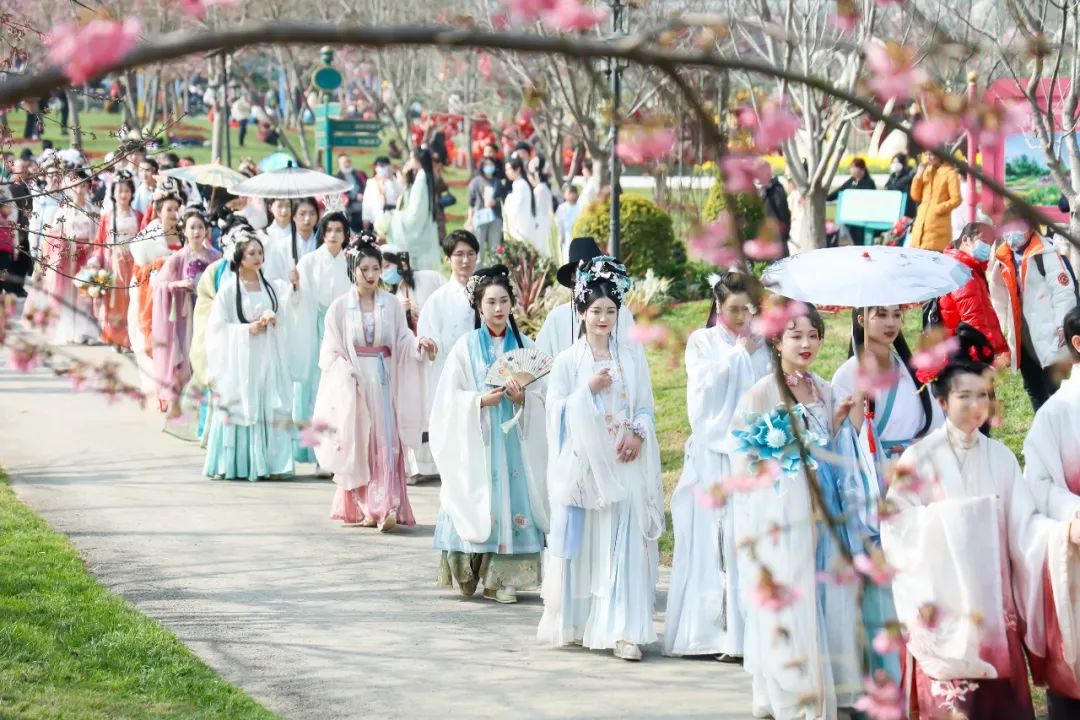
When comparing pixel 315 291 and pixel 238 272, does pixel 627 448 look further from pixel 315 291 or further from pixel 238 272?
pixel 315 291

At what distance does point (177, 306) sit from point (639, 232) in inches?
237

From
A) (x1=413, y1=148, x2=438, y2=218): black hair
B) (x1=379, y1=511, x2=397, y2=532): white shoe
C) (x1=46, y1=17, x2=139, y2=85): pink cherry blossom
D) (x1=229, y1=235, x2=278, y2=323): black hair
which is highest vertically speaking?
(x1=413, y1=148, x2=438, y2=218): black hair

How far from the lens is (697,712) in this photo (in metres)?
6.74

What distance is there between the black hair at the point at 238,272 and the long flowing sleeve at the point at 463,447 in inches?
133

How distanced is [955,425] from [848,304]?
0.60m

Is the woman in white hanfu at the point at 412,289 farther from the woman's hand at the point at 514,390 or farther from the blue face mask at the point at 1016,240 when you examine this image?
the blue face mask at the point at 1016,240

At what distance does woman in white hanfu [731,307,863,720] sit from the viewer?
6496mm

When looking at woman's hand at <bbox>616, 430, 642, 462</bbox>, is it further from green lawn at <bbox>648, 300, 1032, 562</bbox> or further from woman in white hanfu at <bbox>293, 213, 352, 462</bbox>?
woman in white hanfu at <bbox>293, 213, 352, 462</bbox>

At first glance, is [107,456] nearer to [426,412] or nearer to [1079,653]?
[426,412]

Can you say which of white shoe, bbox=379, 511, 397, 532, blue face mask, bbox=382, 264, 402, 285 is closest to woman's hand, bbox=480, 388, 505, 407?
white shoe, bbox=379, 511, 397, 532

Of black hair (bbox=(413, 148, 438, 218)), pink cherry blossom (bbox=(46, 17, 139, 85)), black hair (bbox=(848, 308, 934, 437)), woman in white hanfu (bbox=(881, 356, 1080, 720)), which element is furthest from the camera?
black hair (bbox=(413, 148, 438, 218))

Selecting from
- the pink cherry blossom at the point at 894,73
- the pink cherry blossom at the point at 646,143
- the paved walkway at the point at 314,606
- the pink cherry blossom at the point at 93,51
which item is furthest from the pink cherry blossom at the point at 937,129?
the paved walkway at the point at 314,606

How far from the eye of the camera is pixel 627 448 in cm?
771

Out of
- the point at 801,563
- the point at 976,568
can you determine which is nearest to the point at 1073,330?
the point at 976,568
